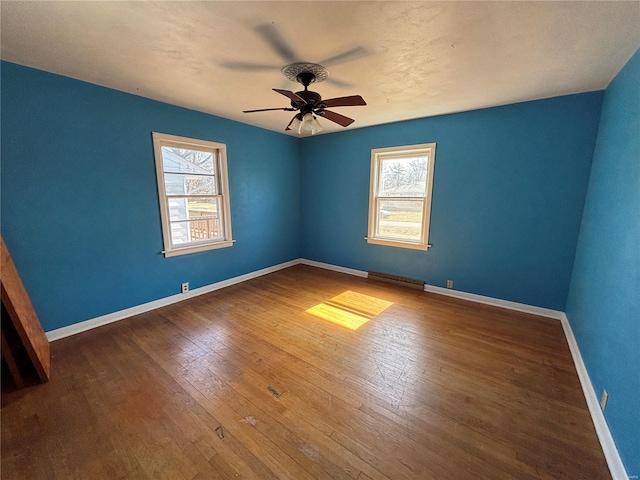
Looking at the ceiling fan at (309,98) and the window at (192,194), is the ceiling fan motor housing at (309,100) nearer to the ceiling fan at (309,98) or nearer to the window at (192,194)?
the ceiling fan at (309,98)

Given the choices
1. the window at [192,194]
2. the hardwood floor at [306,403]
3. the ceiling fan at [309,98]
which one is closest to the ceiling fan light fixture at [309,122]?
the ceiling fan at [309,98]

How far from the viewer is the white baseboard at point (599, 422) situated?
1.32m

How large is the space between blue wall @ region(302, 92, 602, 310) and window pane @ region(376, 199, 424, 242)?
23 cm

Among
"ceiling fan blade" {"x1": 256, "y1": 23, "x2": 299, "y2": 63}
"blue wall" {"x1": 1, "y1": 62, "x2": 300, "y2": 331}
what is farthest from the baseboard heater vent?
"ceiling fan blade" {"x1": 256, "y1": 23, "x2": 299, "y2": 63}

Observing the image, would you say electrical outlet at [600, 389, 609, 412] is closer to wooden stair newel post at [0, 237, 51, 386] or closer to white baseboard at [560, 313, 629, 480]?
white baseboard at [560, 313, 629, 480]

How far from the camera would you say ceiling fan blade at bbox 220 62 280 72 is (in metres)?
2.13

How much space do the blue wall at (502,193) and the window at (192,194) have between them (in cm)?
226

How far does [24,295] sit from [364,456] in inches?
118

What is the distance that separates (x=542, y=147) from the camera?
9.53ft

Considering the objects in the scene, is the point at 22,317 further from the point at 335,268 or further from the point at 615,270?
the point at 615,270

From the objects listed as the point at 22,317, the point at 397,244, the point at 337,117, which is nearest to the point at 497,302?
the point at 397,244

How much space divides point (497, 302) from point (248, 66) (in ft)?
13.1

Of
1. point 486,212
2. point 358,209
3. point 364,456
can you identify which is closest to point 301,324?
point 364,456

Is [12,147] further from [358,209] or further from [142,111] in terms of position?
[358,209]
